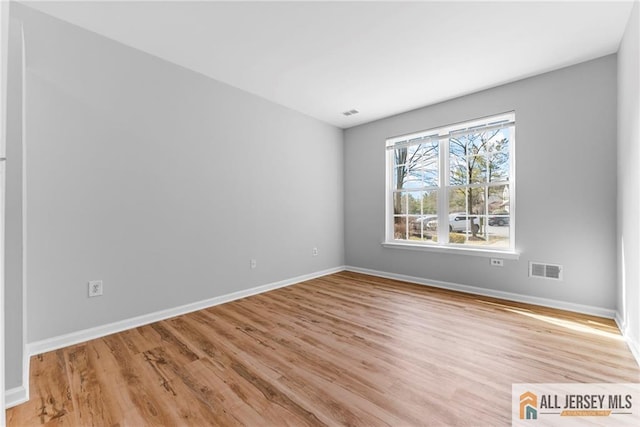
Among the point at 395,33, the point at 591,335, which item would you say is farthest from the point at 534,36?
the point at 591,335

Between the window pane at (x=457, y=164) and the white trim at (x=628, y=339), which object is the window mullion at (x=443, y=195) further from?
the white trim at (x=628, y=339)

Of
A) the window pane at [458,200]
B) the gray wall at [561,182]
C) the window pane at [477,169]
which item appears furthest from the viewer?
the window pane at [458,200]

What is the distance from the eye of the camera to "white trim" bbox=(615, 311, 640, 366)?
6.39 feet

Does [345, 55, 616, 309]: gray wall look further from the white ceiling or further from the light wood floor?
the light wood floor

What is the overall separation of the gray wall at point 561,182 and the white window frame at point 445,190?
3.4 inches

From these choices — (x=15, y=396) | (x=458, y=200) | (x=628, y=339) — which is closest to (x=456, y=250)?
(x=458, y=200)

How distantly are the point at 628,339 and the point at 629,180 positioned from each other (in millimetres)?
1261

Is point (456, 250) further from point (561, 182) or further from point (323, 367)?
point (323, 367)

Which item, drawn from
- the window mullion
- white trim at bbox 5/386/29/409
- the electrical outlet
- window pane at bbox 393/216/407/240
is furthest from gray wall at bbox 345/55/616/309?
white trim at bbox 5/386/29/409

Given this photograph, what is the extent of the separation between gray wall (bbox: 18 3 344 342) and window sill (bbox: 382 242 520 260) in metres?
1.72

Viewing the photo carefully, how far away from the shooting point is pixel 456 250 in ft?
12.1

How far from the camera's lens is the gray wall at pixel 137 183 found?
84.4 inches

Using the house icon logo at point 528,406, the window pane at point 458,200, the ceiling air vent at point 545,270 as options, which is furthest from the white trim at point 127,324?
the ceiling air vent at point 545,270

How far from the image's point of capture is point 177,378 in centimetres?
177
